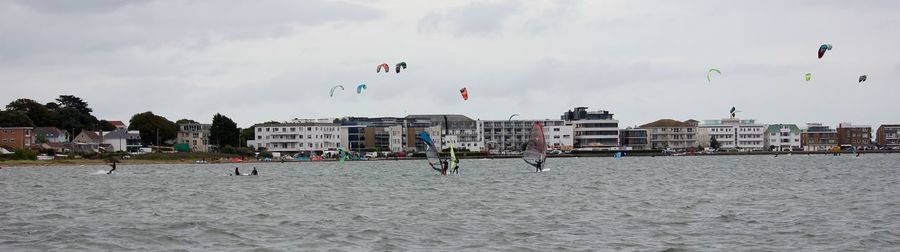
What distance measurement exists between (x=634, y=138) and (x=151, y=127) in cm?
7060

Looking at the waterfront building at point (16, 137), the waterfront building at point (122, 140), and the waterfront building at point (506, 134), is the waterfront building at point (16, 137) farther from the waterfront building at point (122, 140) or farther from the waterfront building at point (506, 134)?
the waterfront building at point (506, 134)

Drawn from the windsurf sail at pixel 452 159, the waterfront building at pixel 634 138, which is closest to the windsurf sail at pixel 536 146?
the windsurf sail at pixel 452 159

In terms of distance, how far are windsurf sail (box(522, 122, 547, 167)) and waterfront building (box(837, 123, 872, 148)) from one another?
401ft

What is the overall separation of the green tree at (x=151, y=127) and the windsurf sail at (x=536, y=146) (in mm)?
80916

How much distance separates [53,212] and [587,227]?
16.2 m

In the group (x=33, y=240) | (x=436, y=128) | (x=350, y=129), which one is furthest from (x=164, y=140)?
(x=33, y=240)

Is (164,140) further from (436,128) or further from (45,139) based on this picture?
(436,128)

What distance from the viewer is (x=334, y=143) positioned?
473 ft

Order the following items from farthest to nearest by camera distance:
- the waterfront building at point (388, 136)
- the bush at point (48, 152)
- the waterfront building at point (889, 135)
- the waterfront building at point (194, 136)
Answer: the waterfront building at point (889, 135) < the waterfront building at point (388, 136) < the waterfront building at point (194, 136) < the bush at point (48, 152)

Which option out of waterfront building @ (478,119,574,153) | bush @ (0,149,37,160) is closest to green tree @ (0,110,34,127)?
bush @ (0,149,37,160)

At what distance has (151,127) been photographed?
13738 centimetres

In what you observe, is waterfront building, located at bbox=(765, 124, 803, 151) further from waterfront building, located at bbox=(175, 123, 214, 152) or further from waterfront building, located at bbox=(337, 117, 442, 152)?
waterfront building, located at bbox=(175, 123, 214, 152)

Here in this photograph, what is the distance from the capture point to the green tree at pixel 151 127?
5408 inches

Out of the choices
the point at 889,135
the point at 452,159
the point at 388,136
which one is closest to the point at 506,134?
the point at 388,136
